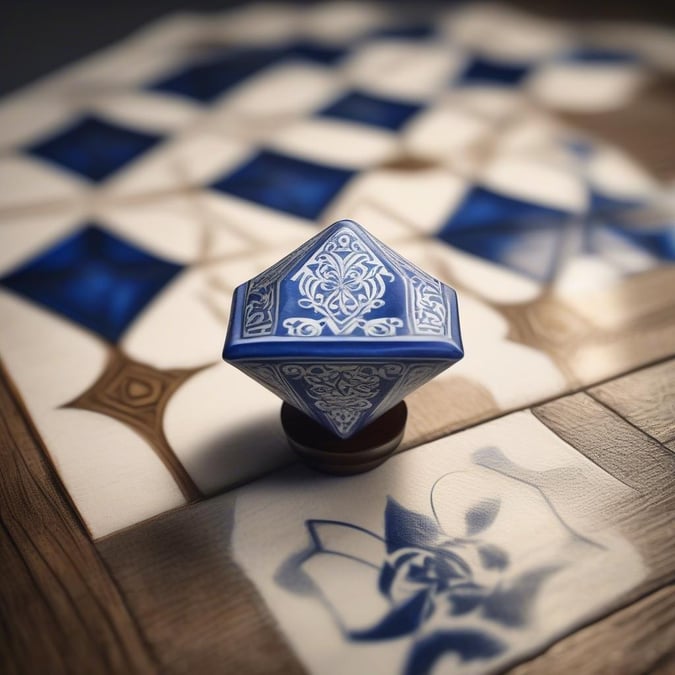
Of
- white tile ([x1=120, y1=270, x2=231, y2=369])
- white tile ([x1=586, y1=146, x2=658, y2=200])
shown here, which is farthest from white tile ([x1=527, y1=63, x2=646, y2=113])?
white tile ([x1=120, y1=270, x2=231, y2=369])

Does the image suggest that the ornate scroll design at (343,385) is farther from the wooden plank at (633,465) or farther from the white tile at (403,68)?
the white tile at (403,68)

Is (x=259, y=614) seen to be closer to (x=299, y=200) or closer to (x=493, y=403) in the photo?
(x=493, y=403)

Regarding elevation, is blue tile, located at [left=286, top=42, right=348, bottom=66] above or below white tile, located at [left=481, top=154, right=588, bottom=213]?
below

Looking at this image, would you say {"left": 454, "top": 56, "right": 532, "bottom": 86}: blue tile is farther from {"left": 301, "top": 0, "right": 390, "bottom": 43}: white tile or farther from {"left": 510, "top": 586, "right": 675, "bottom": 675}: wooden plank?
{"left": 510, "top": 586, "right": 675, "bottom": 675}: wooden plank

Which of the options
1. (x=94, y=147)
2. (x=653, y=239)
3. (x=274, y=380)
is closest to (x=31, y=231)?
(x=94, y=147)

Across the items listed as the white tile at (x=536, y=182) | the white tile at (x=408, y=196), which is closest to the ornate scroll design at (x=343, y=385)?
the white tile at (x=408, y=196)

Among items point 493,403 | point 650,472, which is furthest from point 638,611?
point 493,403
